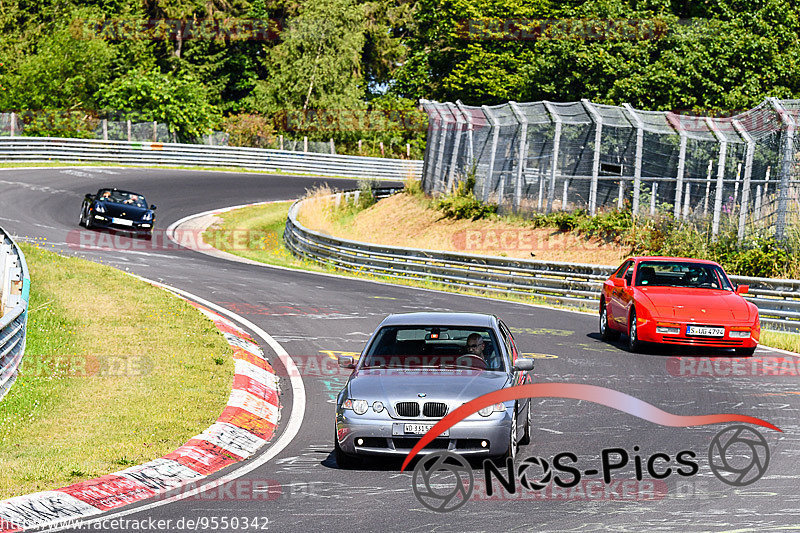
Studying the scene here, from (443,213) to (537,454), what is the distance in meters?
27.6

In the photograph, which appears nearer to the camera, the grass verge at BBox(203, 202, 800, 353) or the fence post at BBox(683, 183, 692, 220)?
the grass verge at BBox(203, 202, 800, 353)

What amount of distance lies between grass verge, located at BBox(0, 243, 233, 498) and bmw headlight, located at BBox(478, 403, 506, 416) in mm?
2782

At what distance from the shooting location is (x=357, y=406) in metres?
9.30

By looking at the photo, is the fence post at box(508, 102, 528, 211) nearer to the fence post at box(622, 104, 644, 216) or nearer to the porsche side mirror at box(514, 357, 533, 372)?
the fence post at box(622, 104, 644, 216)

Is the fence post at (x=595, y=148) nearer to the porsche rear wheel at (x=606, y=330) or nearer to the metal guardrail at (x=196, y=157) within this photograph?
the porsche rear wheel at (x=606, y=330)

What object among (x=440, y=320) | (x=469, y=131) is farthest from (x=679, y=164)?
(x=440, y=320)

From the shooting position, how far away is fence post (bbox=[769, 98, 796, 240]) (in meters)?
24.8

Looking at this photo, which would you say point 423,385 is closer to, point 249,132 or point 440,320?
point 440,320

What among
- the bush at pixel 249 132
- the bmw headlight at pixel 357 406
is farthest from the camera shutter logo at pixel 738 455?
the bush at pixel 249 132

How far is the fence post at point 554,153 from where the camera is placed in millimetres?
30516

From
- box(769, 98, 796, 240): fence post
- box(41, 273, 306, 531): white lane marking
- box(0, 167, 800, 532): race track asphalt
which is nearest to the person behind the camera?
box(0, 167, 800, 532): race track asphalt

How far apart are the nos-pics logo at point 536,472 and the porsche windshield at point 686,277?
24.6 ft

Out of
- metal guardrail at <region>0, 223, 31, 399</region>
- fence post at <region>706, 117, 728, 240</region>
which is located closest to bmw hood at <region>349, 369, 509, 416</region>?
metal guardrail at <region>0, 223, 31, 399</region>

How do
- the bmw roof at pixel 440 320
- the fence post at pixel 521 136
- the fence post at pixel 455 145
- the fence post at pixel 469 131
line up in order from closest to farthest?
the bmw roof at pixel 440 320
the fence post at pixel 521 136
the fence post at pixel 469 131
the fence post at pixel 455 145
